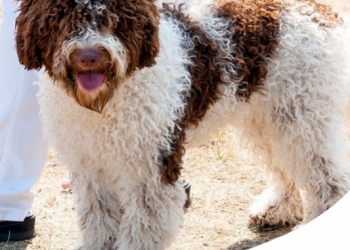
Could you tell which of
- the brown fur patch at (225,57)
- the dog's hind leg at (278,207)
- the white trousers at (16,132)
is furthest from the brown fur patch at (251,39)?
the white trousers at (16,132)

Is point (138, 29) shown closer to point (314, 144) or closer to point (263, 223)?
point (314, 144)

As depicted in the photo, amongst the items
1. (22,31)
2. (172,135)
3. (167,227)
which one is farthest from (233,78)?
(22,31)

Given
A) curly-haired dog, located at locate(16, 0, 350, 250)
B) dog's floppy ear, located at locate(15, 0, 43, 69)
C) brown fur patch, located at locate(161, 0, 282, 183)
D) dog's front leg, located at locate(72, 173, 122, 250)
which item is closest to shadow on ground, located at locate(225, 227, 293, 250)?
curly-haired dog, located at locate(16, 0, 350, 250)

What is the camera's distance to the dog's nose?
3818 mm

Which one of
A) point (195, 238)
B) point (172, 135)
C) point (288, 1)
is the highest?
point (288, 1)

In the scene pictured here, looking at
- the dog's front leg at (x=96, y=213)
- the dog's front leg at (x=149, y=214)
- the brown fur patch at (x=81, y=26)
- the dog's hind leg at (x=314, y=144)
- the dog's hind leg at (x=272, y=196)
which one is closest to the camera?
the brown fur patch at (x=81, y=26)

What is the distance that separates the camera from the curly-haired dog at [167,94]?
3.98 metres

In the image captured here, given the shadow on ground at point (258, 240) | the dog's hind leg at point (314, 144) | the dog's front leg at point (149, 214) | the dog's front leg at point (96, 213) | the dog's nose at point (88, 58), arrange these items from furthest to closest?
the shadow on ground at point (258, 240), the dog's hind leg at point (314, 144), the dog's front leg at point (96, 213), the dog's front leg at point (149, 214), the dog's nose at point (88, 58)

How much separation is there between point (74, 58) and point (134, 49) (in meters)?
0.31

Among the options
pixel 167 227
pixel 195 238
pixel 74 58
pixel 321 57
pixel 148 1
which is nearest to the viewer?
pixel 74 58

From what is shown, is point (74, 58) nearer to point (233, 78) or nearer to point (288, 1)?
point (233, 78)

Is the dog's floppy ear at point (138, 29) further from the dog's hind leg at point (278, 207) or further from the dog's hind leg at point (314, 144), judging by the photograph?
the dog's hind leg at point (278, 207)

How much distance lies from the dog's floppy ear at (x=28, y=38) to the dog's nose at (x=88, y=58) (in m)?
0.31

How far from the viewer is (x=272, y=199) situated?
539cm
